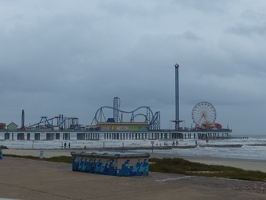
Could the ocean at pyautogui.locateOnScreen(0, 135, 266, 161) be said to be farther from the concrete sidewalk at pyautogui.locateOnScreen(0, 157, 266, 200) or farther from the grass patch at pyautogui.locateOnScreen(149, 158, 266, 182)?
the concrete sidewalk at pyautogui.locateOnScreen(0, 157, 266, 200)

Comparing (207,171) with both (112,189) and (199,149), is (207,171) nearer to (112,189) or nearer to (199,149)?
(112,189)

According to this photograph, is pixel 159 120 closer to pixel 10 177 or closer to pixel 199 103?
pixel 199 103

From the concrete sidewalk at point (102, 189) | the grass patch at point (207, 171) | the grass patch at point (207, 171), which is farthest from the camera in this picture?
the grass patch at point (207, 171)

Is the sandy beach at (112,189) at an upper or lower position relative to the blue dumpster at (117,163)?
lower

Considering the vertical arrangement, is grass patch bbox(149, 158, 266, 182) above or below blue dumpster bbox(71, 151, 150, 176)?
below

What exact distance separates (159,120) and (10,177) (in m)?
172

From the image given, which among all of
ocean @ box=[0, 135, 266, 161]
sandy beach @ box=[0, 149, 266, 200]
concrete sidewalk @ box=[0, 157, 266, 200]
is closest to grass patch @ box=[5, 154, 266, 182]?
sandy beach @ box=[0, 149, 266, 200]

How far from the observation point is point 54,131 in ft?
490

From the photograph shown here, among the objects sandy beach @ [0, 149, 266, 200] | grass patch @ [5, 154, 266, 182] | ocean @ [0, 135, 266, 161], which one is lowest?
ocean @ [0, 135, 266, 161]

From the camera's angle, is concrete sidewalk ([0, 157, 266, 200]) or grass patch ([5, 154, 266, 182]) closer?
concrete sidewalk ([0, 157, 266, 200])

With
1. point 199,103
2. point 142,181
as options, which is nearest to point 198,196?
point 142,181

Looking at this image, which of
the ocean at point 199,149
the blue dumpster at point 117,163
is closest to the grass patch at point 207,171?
the blue dumpster at point 117,163

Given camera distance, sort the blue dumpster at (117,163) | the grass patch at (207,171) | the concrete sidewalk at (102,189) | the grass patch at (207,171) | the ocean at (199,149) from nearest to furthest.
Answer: the concrete sidewalk at (102,189) → the blue dumpster at (117,163) → the grass patch at (207,171) → the grass patch at (207,171) → the ocean at (199,149)

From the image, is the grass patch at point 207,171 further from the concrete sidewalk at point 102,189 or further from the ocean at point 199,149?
the ocean at point 199,149
